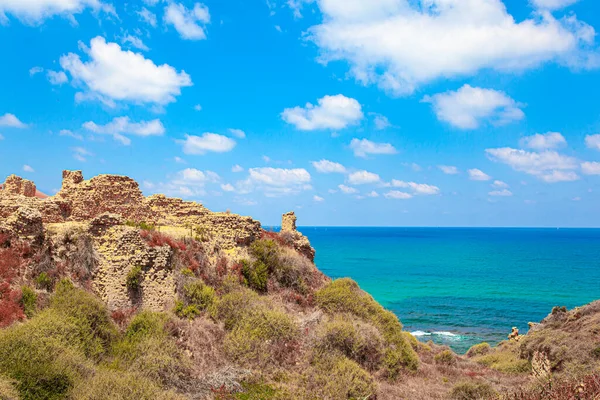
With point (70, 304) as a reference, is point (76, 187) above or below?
above

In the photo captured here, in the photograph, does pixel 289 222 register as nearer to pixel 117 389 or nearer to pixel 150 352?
pixel 150 352

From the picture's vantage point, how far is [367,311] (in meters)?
21.2

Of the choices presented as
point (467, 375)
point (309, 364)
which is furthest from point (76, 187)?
point (467, 375)

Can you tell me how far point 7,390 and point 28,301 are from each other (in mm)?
4866

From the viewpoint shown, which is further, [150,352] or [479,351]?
[479,351]

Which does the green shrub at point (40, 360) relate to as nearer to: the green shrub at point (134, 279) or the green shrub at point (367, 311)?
the green shrub at point (134, 279)

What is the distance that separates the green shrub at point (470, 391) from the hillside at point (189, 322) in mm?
86

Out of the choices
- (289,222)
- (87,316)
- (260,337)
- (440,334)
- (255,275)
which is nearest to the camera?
(87,316)

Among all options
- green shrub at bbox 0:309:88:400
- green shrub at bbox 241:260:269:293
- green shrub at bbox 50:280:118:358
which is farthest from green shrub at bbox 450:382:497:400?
green shrub at bbox 0:309:88:400

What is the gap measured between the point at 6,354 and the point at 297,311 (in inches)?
484

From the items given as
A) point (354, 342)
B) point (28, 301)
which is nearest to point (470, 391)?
point (354, 342)

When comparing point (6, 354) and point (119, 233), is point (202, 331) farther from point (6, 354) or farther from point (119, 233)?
point (6, 354)

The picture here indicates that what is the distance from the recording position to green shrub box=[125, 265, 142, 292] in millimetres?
16172

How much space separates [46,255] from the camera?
15.4 metres
